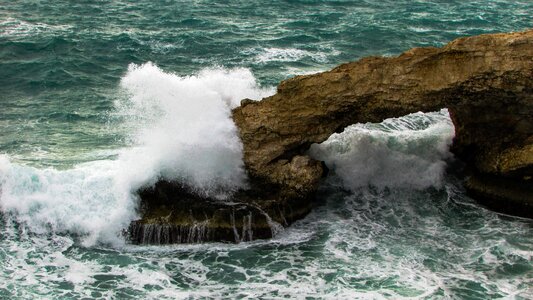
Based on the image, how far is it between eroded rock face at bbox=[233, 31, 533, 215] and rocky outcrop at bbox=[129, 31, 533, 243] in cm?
3

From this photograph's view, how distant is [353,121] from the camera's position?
17766 millimetres

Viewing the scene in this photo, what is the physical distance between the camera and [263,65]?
28.7 meters

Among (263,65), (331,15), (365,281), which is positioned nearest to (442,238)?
(365,281)

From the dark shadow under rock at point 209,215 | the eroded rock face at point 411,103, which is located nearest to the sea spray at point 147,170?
the dark shadow under rock at point 209,215

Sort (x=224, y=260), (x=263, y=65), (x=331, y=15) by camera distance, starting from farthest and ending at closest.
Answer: (x=331, y=15) → (x=263, y=65) → (x=224, y=260)

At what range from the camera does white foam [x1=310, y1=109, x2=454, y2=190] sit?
1959 centimetres

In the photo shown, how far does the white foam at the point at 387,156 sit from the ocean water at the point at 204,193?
49 millimetres

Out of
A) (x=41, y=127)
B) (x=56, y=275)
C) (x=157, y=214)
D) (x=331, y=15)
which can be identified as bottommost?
(x=56, y=275)

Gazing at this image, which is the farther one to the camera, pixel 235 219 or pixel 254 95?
pixel 254 95

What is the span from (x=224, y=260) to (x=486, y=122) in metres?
8.52

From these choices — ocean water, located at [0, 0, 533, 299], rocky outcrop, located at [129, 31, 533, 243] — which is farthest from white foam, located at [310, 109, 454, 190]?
rocky outcrop, located at [129, 31, 533, 243]

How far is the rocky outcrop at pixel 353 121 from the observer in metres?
16.5

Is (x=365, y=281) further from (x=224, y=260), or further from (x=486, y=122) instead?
(x=486, y=122)

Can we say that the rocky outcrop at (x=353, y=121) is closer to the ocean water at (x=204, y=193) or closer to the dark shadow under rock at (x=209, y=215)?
the dark shadow under rock at (x=209, y=215)
